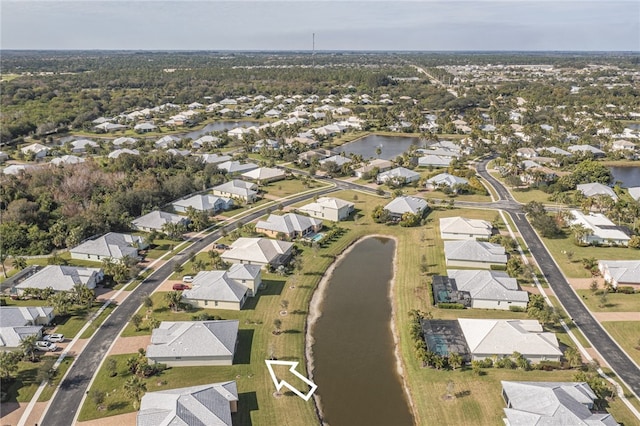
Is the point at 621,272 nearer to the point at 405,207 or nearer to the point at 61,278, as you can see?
the point at 405,207

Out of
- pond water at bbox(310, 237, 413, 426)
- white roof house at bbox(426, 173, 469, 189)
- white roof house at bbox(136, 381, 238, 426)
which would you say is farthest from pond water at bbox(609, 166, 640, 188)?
white roof house at bbox(136, 381, 238, 426)

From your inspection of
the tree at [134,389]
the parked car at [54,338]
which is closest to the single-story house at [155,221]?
the parked car at [54,338]

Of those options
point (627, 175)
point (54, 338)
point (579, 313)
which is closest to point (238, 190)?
point (54, 338)

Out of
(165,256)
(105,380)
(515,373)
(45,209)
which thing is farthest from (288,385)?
(45,209)

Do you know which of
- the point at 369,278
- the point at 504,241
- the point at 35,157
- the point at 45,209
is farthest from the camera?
the point at 35,157

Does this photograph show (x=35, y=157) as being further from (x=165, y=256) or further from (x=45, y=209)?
(x=165, y=256)

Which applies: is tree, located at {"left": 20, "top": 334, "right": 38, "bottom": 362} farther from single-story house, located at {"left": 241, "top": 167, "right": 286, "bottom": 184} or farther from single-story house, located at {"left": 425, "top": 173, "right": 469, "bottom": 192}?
single-story house, located at {"left": 425, "top": 173, "right": 469, "bottom": 192}
